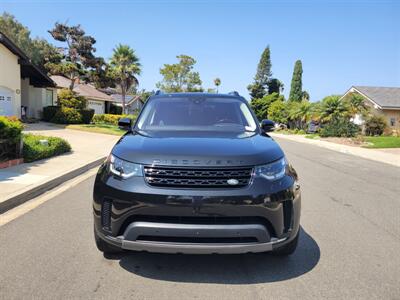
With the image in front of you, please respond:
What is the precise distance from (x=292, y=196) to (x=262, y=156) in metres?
0.46

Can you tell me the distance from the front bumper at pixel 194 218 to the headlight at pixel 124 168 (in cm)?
7

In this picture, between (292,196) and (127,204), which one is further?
(292,196)

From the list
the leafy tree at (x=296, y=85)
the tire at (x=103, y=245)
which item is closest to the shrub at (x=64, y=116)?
the tire at (x=103, y=245)

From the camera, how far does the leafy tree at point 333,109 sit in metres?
34.5

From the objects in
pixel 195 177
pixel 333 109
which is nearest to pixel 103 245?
pixel 195 177

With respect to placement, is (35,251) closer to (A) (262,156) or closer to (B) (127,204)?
(B) (127,204)

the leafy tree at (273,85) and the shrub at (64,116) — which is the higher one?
the leafy tree at (273,85)

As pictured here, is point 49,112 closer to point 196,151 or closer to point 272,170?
point 196,151

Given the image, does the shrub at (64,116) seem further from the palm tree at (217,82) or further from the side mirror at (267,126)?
the palm tree at (217,82)

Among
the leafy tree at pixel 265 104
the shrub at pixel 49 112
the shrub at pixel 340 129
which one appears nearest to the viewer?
the shrub at pixel 49 112

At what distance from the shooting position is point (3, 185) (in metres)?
7.36

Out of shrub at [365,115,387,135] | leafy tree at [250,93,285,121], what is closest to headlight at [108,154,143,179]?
shrub at [365,115,387,135]

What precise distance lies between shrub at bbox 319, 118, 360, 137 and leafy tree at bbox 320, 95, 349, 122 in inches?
35.1

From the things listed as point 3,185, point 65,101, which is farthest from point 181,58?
point 3,185
